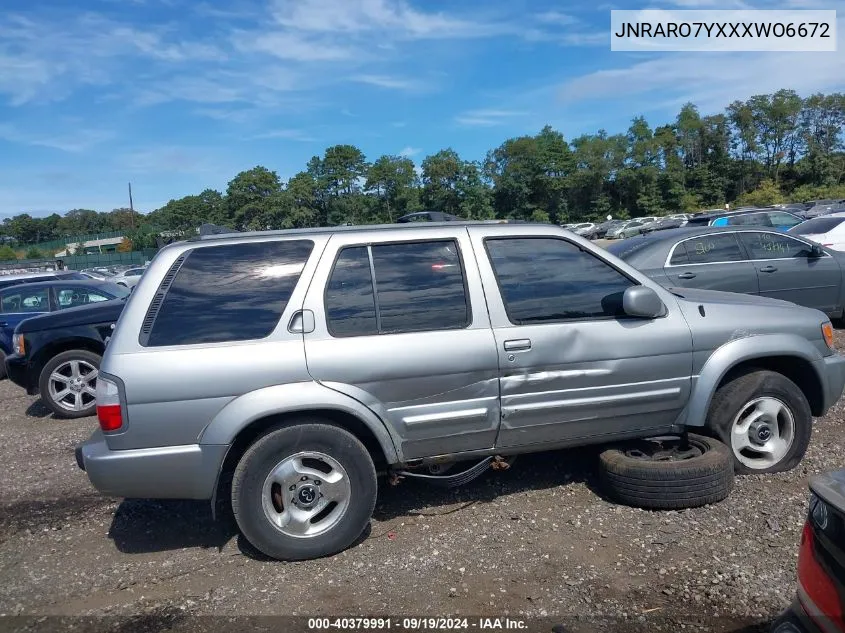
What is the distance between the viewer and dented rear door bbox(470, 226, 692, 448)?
3.97m

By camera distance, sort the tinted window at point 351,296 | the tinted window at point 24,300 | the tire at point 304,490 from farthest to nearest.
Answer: the tinted window at point 24,300, the tinted window at point 351,296, the tire at point 304,490

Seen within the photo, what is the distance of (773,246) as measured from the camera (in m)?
8.76

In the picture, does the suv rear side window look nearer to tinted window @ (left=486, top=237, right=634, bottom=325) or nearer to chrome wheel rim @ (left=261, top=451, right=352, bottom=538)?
tinted window @ (left=486, top=237, right=634, bottom=325)

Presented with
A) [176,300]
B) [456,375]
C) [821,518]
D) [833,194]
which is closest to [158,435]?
[176,300]

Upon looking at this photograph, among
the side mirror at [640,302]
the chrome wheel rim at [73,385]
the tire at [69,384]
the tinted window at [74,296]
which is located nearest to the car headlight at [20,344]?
the tire at [69,384]

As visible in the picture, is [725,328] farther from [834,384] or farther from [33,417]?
[33,417]

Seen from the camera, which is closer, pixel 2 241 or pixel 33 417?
pixel 33 417

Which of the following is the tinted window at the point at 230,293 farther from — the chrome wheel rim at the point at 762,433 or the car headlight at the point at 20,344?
the car headlight at the point at 20,344

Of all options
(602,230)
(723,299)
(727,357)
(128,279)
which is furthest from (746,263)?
(602,230)

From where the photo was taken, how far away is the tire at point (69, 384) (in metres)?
7.34

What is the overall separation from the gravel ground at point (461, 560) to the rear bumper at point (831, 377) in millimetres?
520

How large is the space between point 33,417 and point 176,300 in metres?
5.33

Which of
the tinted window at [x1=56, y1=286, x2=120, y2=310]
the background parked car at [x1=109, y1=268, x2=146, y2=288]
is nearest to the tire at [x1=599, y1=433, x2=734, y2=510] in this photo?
the tinted window at [x1=56, y1=286, x2=120, y2=310]

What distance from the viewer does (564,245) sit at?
434 cm
